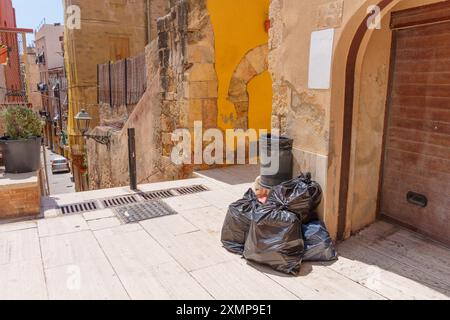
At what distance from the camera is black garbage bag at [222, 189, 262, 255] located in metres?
2.95

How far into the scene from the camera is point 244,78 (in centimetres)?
588

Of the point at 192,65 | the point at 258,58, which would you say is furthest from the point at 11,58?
the point at 258,58

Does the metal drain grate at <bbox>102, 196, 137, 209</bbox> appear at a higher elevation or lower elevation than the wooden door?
lower

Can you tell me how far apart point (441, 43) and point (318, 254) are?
6.43ft

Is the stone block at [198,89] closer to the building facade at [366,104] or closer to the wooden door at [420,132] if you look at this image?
the building facade at [366,104]

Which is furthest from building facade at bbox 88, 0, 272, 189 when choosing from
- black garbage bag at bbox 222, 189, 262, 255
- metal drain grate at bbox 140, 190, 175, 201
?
black garbage bag at bbox 222, 189, 262, 255

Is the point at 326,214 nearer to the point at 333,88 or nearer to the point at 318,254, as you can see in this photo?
the point at 318,254

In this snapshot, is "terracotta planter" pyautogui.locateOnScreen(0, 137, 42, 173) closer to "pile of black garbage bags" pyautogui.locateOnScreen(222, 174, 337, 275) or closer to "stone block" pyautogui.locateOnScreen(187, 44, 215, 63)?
"pile of black garbage bags" pyautogui.locateOnScreen(222, 174, 337, 275)

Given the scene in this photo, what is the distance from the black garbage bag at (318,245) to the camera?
2.81 meters

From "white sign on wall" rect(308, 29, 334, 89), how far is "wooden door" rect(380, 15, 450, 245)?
2.72 ft

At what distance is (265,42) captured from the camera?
19.7ft

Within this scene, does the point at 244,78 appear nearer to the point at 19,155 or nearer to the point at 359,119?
the point at 359,119

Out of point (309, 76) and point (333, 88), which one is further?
point (309, 76)

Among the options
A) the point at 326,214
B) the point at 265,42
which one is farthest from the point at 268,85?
the point at 326,214
